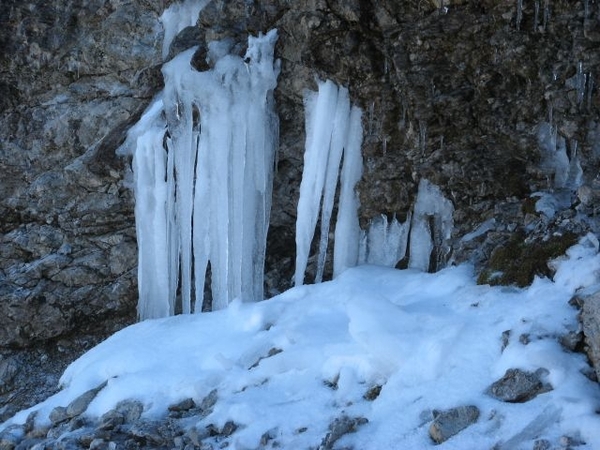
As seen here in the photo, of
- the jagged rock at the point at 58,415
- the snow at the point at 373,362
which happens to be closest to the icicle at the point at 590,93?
the snow at the point at 373,362

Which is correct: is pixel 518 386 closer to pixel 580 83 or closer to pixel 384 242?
pixel 580 83

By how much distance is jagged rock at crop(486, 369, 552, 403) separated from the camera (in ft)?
20.7

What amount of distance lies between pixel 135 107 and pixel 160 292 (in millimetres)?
3900

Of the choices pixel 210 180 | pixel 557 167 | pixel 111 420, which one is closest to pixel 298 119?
pixel 210 180

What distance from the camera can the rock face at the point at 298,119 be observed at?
34.5 feet

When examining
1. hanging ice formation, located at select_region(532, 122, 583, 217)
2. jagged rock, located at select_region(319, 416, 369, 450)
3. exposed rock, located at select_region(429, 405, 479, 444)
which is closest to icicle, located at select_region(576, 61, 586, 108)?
hanging ice formation, located at select_region(532, 122, 583, 217)

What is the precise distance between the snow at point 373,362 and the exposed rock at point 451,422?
0.27ft

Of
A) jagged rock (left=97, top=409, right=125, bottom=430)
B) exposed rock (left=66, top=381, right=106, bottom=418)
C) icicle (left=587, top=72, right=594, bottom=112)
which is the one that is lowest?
exposed rock (left=66, top=381, right=106, bottom=418)

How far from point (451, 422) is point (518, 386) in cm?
67

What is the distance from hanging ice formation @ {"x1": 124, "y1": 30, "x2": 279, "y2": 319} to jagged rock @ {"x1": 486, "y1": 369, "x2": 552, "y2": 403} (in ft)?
21.8

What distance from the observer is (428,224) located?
467 inches

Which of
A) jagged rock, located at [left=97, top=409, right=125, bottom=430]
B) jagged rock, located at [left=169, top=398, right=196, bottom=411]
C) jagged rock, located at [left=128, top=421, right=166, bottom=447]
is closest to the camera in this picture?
jagged rock, located at [left=128, top=421, right=166, bottom=447]

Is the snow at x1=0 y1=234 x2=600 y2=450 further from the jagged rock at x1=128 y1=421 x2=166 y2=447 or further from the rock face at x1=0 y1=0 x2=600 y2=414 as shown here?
the rock face at x1=0 y1=0 x2=600 y2=414

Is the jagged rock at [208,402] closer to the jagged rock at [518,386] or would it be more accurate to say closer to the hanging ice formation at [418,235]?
the jagged rock at [518,386]
